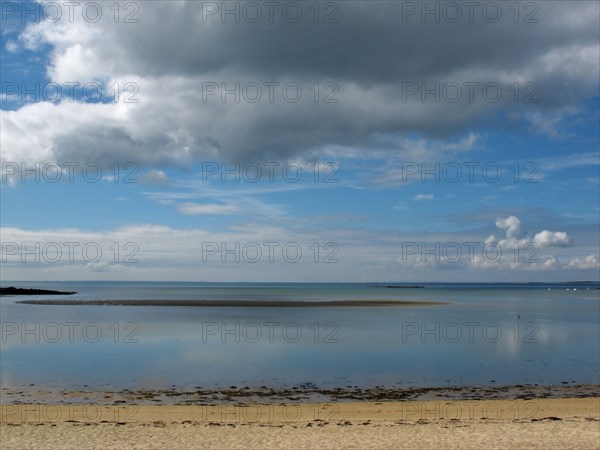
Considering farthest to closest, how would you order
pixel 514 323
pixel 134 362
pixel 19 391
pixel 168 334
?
1. pixel 514 323
2. pixel 168 334
3. pixel 134 362
4. pixel 19 391

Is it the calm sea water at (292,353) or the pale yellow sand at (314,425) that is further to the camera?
the calm sea water at (292,353)

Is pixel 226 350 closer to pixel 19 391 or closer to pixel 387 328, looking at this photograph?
pixel 19 391

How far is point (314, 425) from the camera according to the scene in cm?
1780

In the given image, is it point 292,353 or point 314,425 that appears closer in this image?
point 314,425

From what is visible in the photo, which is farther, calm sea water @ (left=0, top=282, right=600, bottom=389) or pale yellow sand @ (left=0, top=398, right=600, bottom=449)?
calm sea water @ (left=0, top=282, right=600, bottom=389)

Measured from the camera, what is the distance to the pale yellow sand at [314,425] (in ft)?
51.3

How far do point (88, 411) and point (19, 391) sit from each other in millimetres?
5583

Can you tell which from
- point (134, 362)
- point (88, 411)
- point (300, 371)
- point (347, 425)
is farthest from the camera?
point (134, 362)

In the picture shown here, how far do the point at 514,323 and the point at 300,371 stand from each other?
36.5 metres

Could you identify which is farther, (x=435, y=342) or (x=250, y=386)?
(x=435, y=342)

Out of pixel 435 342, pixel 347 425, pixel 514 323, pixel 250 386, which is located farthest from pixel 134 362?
pixel 514 323

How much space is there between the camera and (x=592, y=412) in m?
20.3

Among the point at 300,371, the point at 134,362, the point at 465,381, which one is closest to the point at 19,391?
the point at 134,362

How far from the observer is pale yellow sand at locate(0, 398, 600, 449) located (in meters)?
15.6
